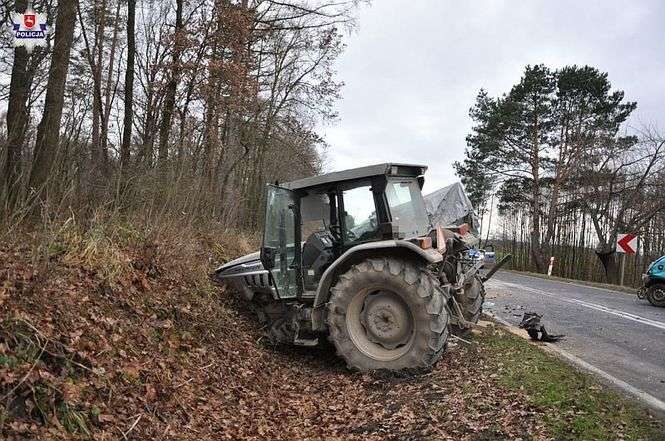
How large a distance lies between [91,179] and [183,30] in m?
7.99

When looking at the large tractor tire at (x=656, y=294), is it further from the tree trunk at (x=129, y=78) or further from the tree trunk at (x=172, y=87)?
the tree trunk at (x=129, y=78)

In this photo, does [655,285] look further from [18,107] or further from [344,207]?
[18,107]

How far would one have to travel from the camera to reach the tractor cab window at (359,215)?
6848 millimetres

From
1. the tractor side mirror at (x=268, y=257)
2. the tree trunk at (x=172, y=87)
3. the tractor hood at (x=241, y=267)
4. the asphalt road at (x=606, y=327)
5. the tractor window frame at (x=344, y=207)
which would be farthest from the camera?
the tree trunk at (x=172, y=87)

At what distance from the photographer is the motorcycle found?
13594 millimetres

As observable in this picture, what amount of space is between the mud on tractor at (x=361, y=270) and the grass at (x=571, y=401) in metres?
0.86

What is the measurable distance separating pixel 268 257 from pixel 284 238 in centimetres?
36

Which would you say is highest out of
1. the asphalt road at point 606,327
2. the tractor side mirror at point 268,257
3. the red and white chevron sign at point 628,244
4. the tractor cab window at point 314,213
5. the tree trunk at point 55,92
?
the tree trunk at point 55,92

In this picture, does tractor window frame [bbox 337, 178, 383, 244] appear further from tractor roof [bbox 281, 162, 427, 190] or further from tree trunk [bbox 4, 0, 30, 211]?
tree trunk [bbox 4, 0, 30, 211]

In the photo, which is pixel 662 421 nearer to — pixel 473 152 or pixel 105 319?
pixel 105 319

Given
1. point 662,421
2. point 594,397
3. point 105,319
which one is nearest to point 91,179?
point 105,319

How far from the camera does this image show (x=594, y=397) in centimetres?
484

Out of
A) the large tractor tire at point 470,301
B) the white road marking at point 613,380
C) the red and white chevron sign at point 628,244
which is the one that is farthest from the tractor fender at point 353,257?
the red and white chevron sign at point 628,244
